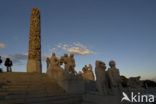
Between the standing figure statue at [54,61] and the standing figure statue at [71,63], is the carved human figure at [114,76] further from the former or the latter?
the standing figure statue at [54,61]

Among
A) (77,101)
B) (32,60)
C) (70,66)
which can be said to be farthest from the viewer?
(32,60)

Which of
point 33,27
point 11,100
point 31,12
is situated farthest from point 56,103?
point 31,12

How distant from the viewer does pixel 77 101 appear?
25.4 ft

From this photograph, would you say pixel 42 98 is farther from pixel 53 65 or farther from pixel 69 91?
pixel 53 65

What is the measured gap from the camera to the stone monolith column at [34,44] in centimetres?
1724

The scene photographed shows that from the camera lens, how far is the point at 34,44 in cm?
1773

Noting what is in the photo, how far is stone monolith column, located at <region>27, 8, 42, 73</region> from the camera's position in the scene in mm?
17237

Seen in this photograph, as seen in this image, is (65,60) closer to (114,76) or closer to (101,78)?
(101,78)

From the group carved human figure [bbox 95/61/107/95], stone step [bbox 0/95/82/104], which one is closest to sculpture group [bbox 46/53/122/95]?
carved human figure [bbox 95/61/107/95]

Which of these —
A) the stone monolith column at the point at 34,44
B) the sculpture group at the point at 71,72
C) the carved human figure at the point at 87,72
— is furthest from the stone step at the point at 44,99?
the stone monolith column at the point at 34,44

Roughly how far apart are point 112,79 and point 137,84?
6313 millimetres

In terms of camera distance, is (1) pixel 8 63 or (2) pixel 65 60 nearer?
(2) pixel 65 60

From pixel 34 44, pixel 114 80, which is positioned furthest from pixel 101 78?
pixel 34 44

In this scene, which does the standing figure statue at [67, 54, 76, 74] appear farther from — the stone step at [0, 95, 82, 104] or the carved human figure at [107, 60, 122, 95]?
the carved human figure at [107, 60, 122, 95]
